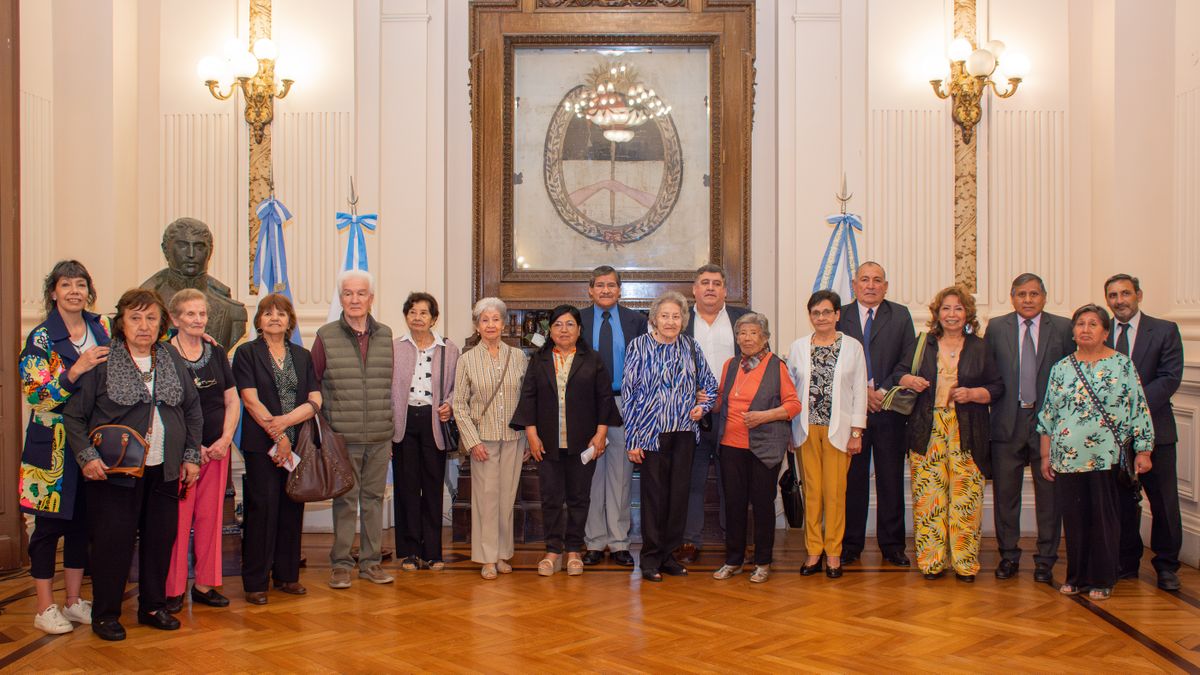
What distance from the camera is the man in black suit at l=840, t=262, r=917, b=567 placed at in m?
5.56

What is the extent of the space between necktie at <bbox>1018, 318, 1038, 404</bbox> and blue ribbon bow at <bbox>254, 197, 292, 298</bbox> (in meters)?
4.47

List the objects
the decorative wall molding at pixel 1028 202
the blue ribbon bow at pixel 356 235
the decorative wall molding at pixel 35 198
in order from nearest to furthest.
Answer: the decorative wall molding at pixel 35 198 → the blue ribbon bow at pixel 356 235 → the decorative wall molding at pixel 1028 202

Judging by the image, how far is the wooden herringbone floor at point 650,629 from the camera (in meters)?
3.85

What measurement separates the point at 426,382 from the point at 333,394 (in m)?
0.51

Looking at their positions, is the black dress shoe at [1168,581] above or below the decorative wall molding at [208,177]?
below

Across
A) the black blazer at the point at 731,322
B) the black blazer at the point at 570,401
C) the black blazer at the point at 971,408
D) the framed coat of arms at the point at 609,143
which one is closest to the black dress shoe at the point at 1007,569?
the black blazer at the point at 971,408

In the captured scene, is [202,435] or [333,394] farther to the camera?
[333,394]

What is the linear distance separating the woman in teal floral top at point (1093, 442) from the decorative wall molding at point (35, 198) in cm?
582

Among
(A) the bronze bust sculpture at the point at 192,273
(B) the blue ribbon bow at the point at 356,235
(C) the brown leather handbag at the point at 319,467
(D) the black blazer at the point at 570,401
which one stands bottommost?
(C) the brown leather handbag at the point at 319,467

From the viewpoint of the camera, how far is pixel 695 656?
3.91 metres

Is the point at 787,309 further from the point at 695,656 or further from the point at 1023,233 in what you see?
the point at 695,656

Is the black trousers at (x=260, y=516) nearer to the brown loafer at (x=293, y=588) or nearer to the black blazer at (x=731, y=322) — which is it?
the brown loafer at (x=293, y=588)

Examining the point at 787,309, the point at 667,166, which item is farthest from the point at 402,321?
the point at 787,309

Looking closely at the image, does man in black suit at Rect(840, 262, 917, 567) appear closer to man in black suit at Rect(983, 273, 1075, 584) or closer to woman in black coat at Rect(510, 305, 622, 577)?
man in black suit at Rect(983, 273, 1075, 584)
